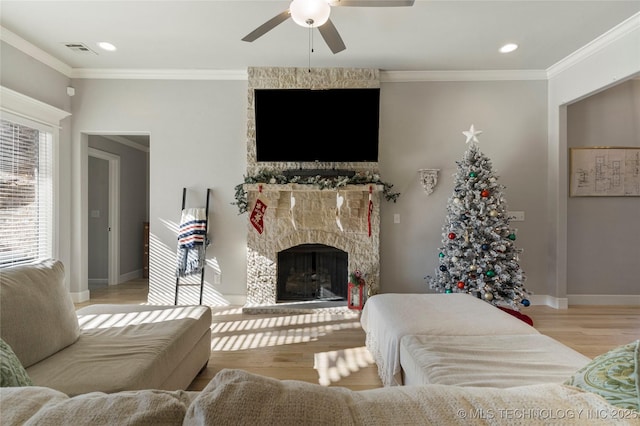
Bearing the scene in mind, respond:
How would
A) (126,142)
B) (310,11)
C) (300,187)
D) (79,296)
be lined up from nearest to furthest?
(310,11)
(300,187)
(79,296)
(126,142)

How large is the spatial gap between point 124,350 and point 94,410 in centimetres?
130

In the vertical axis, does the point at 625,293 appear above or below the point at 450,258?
below

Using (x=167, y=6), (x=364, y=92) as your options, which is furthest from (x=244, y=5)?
(x=364, y=92)

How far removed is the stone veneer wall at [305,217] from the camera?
13.0 ft

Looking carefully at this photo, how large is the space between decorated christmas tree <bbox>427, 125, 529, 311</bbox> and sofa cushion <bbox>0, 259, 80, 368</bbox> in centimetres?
340

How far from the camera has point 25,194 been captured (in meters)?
3.51

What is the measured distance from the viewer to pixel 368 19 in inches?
114

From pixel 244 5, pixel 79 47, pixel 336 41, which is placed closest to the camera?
pixel 336 41

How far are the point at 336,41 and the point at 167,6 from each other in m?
1.59

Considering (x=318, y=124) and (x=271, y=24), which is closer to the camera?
(x=271, y=24)

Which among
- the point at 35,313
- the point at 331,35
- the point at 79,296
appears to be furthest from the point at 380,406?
the point at 79,296

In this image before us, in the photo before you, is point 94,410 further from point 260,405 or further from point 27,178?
point 27,178

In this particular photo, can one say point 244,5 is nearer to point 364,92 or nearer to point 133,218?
point 364,92

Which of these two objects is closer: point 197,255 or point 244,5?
point 244,5
